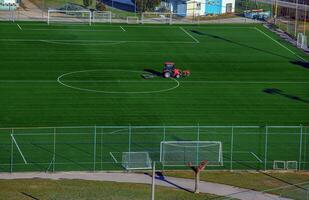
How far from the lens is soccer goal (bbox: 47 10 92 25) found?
80.3 m

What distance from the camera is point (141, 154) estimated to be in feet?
143

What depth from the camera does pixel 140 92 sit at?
2291 inches

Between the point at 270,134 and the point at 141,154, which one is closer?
the point at 141,154

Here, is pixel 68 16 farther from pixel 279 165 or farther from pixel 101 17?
pixel 279 165

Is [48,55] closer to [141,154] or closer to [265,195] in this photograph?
[141,154]

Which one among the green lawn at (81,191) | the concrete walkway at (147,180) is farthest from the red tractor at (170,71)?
the green lawn at (81,191)

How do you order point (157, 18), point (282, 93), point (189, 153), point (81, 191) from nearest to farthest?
1. point (81, 191)
2. point (189, 153)
3. point (282, 93)
4. point (157, 18)

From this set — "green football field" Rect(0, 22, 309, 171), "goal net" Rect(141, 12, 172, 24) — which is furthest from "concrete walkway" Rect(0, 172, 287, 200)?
"goal net" Rect(141, 12, 172, 24)

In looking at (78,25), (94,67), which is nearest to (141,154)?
(94,67)

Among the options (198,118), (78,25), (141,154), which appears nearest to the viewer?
(141,154)

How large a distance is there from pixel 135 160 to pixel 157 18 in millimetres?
44405

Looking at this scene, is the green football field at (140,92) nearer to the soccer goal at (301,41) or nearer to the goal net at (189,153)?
the goal net at (189,153)

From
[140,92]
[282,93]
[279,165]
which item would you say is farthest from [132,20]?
[279,165]

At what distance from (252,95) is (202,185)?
780 inches
